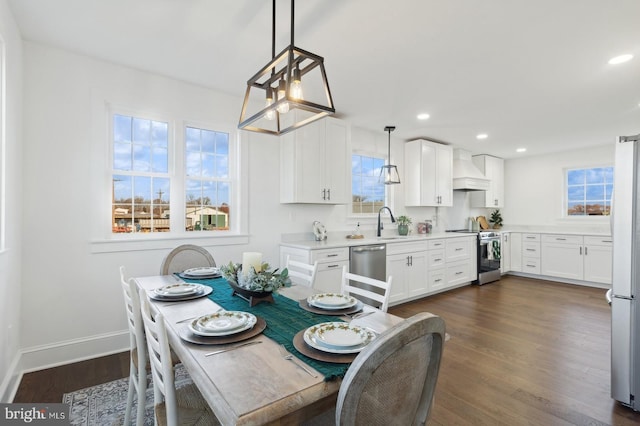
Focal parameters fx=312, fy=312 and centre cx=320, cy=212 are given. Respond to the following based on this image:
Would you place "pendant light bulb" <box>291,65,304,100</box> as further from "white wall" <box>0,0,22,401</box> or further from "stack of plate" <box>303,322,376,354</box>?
"white wall" <box>0,0,22,401</box>

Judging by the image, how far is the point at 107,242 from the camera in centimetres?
278

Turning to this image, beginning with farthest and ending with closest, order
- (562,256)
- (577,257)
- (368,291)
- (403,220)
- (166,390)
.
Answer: (562,256) < (577,257) < (403,220) < (368,291) < (166,390)

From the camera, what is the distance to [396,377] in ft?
2.95

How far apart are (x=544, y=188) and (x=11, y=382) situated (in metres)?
8.31

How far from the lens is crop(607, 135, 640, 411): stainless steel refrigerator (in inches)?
79.8

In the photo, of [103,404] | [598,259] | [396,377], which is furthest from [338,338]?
[598,259]

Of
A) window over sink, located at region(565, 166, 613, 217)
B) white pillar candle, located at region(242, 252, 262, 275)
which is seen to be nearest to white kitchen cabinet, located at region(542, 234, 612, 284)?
window over sink, located at region(565, 166, 613, 217)

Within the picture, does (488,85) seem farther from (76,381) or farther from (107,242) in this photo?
(76,381)

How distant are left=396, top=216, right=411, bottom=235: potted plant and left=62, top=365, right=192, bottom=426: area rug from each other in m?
3.72

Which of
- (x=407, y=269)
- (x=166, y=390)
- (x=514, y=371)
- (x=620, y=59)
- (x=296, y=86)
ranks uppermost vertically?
(x=620, y=59)

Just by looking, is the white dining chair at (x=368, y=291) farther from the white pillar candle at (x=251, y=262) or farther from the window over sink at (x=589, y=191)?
the window over sink at (x=589, y=191)

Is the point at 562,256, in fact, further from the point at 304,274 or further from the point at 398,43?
the point at 304,274

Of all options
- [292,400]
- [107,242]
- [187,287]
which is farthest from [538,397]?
[107,242]

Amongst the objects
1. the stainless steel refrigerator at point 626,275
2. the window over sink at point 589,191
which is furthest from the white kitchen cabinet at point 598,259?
the stainless steel refrigerator at point 626,275
